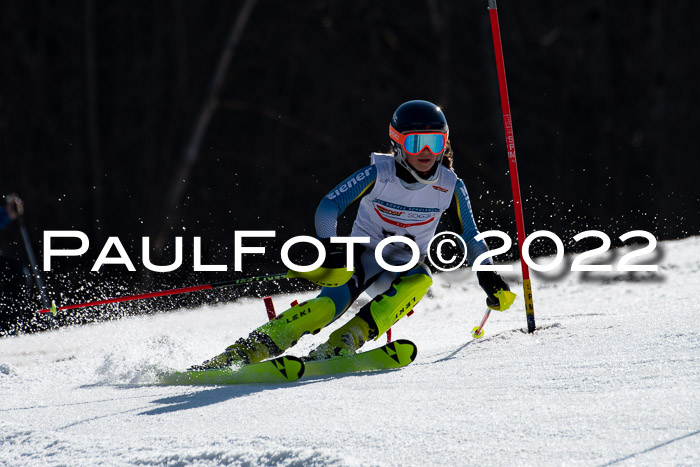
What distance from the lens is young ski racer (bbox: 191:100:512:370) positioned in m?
3.62

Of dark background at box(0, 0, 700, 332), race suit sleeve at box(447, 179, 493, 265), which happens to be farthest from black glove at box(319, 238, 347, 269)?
dark background at box(0, 0, 700, 332)

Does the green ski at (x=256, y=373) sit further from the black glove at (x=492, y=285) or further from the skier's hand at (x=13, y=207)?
the skier's hand at (x=13, y=207)

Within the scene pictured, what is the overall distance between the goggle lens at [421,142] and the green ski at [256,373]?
112 centimetres

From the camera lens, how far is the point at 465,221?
4148 mm

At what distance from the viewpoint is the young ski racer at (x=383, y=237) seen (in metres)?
3.62

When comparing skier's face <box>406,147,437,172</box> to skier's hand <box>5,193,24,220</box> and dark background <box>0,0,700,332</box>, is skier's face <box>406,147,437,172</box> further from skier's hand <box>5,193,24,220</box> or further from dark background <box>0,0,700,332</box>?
dark background <box>0,0,700,332</box>

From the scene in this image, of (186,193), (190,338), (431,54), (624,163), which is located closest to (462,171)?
(431,54)

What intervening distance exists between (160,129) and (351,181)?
47.7 feet

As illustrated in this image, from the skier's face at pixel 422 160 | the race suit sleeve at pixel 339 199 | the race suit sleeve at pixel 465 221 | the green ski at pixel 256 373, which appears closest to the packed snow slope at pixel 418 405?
the green ski at pixel 256 373

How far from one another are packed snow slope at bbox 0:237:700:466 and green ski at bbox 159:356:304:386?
0.23ft

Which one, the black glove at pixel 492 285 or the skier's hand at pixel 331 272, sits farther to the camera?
the black glove at pixel 492 285

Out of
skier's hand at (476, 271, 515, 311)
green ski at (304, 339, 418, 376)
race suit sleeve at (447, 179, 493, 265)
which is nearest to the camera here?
green ski at (304, 339, 418, 376)

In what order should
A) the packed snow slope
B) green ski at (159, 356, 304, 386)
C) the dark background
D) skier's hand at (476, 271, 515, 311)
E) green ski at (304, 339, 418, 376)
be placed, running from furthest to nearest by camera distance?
the dark background < skier's hand at (476, 271, 515, 311) < green ski at (304, 339, 418, 376) < green ski at (159, 356, 304, 386) < the packed snow slope

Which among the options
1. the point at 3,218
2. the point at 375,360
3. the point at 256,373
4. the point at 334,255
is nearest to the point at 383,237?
the point at 334,255
